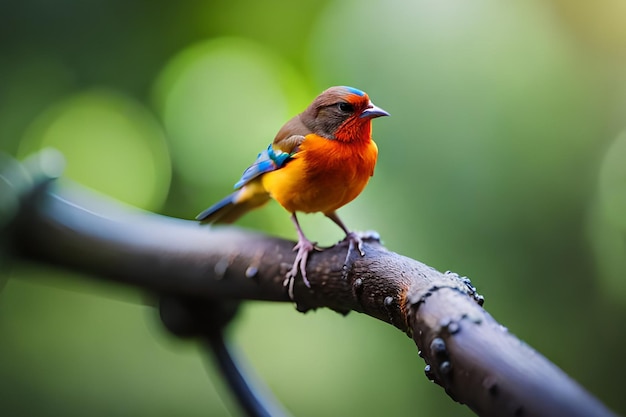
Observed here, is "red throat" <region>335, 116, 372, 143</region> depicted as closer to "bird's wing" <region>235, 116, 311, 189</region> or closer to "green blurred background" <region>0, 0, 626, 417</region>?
"bird's wing" <region>235, 116, 311, 189</region>

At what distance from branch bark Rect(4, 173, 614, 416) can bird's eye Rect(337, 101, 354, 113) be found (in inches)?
5.0

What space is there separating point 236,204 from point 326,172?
8.2 inches

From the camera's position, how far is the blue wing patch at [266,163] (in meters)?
0.73

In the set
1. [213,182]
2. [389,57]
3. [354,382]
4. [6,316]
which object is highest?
[389,57]

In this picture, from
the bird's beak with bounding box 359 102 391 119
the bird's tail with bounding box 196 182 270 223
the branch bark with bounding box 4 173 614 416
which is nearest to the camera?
the branch bark with bounding box 4 173 614 416

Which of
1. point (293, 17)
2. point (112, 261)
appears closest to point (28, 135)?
point (293, 17)

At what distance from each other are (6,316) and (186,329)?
88 cm

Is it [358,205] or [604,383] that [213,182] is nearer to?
[358,205]

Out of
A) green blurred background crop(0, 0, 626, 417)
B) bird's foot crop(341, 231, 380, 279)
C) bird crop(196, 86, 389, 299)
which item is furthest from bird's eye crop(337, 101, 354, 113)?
green blurred background crop(0, 0, 626, 417)

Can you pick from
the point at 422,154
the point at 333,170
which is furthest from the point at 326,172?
the point at 422,154

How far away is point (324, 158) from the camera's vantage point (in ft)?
2.29

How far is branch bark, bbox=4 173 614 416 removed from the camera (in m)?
0.40

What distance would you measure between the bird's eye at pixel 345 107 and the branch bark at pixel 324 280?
127 millimetres

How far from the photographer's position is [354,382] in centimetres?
148
